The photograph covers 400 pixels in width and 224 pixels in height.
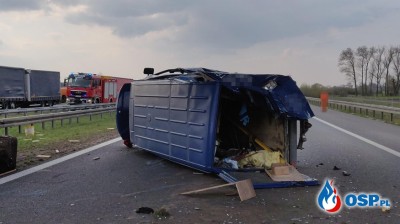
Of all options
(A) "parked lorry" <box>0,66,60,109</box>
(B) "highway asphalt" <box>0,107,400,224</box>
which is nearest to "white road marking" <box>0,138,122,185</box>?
(B) "highway asphalt" <box>0,107,400,224</box>

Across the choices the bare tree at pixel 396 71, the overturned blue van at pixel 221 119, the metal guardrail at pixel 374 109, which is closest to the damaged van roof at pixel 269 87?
the overturned blue van at pixel 221 119

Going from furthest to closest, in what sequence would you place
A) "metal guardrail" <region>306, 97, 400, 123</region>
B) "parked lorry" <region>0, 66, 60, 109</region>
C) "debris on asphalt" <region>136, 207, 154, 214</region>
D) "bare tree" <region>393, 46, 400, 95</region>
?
"bare tree" <region>393, 46, 400, 95</region>
"parked lorry" <region>0, 66, 60, 109</region>
"metal guardrail" <region>306, 97, 400, 123</region>
"debris on asphalt" <region>136, 207, 154, 214</region>

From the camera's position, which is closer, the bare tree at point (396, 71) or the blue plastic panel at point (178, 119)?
the blue plastic panel at point (178, 119)

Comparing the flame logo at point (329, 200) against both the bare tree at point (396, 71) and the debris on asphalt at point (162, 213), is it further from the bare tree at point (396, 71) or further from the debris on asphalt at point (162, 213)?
the bare tree at point (396, 71)

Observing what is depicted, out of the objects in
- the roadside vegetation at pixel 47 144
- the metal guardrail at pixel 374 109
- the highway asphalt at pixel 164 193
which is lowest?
the highway asphalt at pixel 164 193

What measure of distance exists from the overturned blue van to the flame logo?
2.45 feet

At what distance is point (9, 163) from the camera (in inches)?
290

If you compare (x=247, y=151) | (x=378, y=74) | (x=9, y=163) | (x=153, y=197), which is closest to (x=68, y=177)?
(x=9, y=163)

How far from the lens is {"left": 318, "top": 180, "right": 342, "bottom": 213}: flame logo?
17.0 ft

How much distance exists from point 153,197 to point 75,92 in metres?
33.2

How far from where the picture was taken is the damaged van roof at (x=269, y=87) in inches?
260

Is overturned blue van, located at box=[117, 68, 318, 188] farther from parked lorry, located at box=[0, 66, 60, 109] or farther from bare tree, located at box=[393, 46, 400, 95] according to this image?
bare tree, located at box=[393, 46, 400, 95]

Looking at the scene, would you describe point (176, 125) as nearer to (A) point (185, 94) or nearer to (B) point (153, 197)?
(A) point (185, 94)

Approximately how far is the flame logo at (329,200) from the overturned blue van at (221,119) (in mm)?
747
